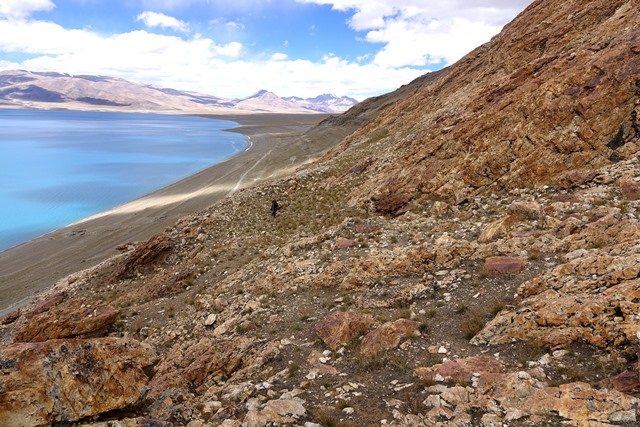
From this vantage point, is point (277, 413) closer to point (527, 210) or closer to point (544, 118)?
point (527, 210)

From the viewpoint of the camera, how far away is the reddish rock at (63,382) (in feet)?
26.2

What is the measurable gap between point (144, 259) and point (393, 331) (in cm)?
1872

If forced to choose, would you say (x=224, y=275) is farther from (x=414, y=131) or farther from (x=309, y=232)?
(x=414, y=131)

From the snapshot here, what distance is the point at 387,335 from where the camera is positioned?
10.7m

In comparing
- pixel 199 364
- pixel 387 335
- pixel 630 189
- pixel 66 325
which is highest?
pixel 630 189

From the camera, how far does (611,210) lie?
12453mm

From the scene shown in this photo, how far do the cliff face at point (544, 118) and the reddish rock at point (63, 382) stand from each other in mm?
15315

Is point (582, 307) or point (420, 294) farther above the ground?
point (582, 307)

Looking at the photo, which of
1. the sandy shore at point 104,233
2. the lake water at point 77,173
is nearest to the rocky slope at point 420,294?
the sandy shore at point 104,233

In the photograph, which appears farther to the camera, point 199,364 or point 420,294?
point 420,294

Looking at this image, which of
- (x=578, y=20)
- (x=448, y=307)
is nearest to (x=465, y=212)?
(x=448, y=307)

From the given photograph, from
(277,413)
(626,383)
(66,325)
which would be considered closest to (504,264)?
(626,383)

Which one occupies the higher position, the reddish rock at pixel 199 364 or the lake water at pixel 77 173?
the lake water at pixel 77 173

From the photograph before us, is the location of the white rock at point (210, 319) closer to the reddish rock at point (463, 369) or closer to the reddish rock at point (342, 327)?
the reddish rock at point (342, 327)
